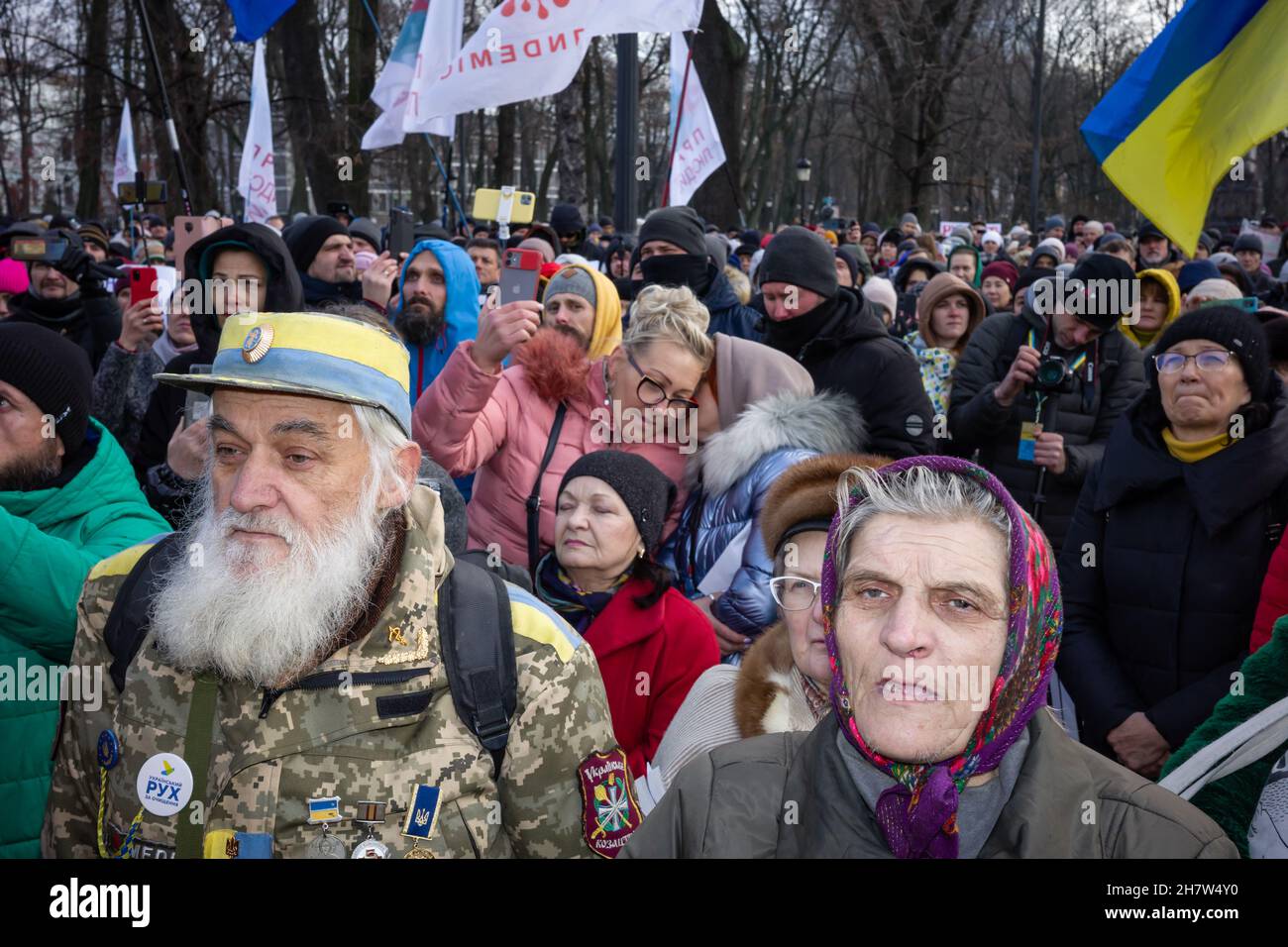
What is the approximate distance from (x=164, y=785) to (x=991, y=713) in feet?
5.06

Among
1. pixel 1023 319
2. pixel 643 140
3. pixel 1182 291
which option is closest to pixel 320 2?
pixel 643 140

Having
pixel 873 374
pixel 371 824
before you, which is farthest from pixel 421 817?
pixel 873 374

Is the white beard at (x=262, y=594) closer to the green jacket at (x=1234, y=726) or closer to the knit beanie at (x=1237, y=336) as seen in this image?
the green jacket at (x=1234, y=726)

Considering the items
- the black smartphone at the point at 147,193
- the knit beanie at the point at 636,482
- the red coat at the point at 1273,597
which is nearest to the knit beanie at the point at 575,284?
the knit beanie at the point at 636,482

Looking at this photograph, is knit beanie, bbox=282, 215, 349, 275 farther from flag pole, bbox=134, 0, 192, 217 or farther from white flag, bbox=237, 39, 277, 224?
white flag, bbox=237, 39, 277, 224

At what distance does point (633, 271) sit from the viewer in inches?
307

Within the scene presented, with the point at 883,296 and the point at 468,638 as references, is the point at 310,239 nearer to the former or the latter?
the point at 468,638

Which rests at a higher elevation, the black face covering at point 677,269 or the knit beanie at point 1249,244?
the knit beanie at point 1249,244

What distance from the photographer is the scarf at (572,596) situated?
12.9ft

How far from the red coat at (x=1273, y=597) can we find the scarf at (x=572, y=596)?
1858 millimetres

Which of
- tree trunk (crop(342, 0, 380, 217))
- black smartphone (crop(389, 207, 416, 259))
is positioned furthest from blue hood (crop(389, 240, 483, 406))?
tree trunk (crop(342, 0, 380, 217))

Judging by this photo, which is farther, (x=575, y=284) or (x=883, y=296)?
(x=883, y=296)

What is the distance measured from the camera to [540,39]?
270 inches

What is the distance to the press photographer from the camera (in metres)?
5.67
